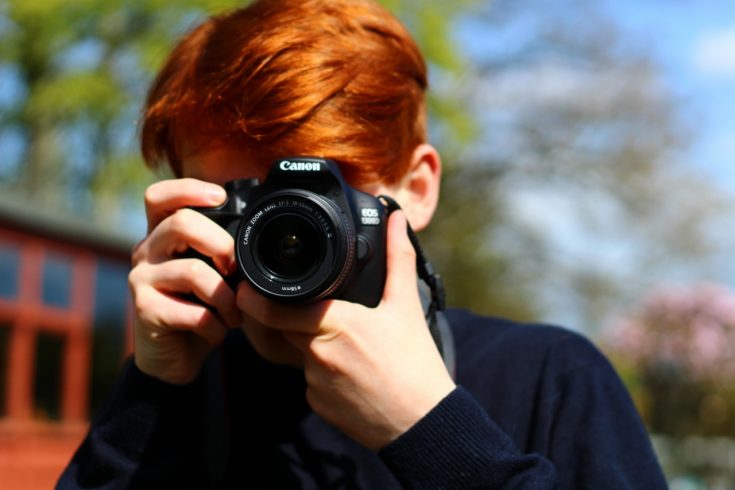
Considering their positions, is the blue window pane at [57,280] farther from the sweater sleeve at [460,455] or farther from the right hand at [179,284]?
the sweater sleeve at [460,455]

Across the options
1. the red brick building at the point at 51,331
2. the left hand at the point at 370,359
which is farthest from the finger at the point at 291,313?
the red brick building at the point at 51,331

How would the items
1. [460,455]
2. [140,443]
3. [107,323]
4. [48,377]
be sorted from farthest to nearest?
[107,323] < [48,377] < [140,443] < [460,455]

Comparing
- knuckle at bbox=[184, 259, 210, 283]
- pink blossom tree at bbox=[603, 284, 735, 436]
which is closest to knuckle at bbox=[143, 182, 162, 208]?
knuckle at bbox=[184, 259, 210, 283]

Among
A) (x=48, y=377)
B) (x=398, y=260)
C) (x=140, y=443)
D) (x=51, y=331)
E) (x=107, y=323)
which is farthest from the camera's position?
(x=107, y=323)

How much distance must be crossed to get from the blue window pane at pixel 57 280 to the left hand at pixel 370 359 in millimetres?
8432

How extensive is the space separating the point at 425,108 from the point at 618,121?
16.7 metres

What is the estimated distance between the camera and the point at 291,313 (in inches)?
50.3

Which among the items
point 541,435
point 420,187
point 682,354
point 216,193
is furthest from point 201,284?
point 682,354

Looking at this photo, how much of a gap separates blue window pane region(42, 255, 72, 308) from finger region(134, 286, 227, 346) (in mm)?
8209

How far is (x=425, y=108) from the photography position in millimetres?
1566

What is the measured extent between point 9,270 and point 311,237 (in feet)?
26.0

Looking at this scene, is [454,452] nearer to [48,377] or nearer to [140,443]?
[140,443]

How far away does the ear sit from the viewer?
1.51 m

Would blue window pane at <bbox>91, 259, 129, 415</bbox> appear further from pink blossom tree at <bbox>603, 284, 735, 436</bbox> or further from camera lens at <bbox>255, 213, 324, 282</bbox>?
camera lens at <bbox>255, 213, 324, 282</bbox>
